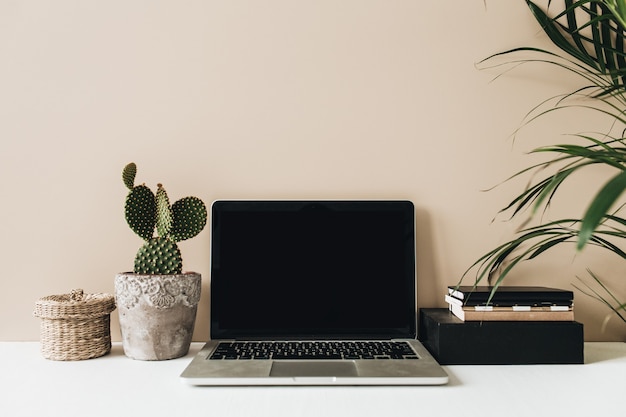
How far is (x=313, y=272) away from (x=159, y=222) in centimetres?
34

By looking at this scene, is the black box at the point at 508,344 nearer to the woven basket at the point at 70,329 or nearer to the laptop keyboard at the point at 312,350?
the laptop keyboard at the point at 312,350

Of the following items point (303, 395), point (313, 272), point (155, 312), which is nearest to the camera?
point (303, 395)

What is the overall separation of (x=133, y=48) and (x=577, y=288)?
46.7 inches

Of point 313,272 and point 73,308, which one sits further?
point 313,272

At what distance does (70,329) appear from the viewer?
3.26 feet

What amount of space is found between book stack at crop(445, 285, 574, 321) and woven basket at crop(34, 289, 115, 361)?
0.72 meters

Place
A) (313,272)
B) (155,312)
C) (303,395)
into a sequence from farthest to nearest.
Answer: (313,272) → (155,312) → (303,395)

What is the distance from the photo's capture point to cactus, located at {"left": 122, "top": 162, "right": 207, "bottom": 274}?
1.01 meters

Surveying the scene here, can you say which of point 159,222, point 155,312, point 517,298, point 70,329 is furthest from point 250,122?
point 517,298

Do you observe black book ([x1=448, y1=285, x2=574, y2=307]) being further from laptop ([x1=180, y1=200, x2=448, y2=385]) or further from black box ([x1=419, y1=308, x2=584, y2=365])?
laptop ([x1=180, y1=200, x2=448, y2=385])

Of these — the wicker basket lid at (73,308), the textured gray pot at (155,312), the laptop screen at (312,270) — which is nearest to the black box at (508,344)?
the laptop screen at (312,270)

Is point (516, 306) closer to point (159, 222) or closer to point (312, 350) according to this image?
point (312, 350)

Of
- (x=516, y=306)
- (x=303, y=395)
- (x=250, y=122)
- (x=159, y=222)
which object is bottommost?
(x=303, y=395)

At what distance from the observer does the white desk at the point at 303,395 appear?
2.40 feet
